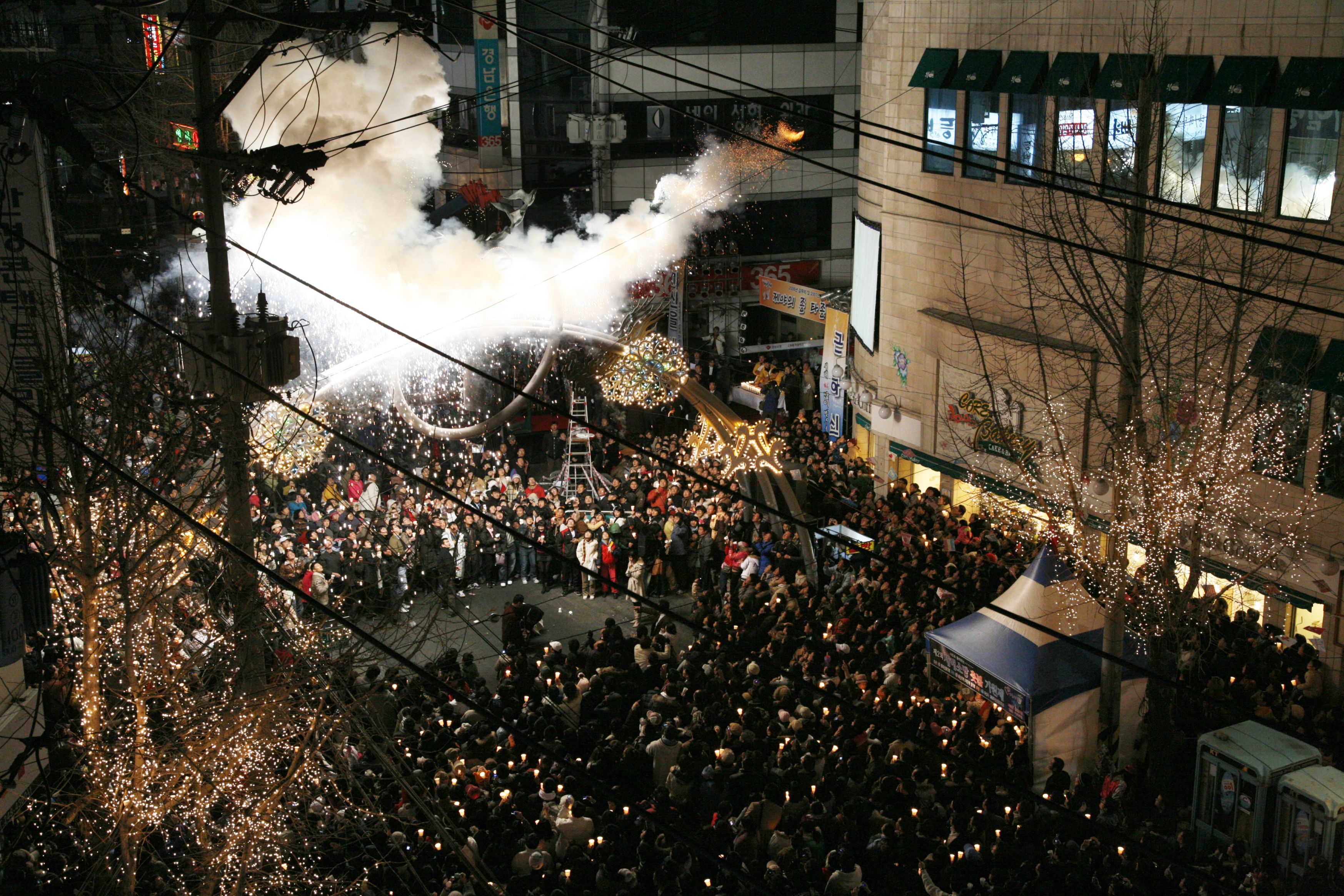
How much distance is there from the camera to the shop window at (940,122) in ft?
66.5

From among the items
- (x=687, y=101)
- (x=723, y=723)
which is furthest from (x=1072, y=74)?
(x=687, y=101)

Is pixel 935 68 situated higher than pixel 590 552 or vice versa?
pixel 935 68

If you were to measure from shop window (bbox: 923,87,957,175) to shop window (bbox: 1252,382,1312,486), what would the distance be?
24.2ft

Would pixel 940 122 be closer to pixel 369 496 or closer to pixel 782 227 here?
pixel 369 496

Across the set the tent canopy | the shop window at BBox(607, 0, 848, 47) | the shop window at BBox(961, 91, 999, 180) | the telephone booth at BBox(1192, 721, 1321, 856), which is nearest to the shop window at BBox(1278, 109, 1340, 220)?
the shop window at BBox(961, 91, 999, 180)

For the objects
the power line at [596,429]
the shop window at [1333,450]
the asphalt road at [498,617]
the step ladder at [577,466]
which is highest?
→ the power line at [596,429]

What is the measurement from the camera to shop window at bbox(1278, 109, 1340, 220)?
14.5 metres

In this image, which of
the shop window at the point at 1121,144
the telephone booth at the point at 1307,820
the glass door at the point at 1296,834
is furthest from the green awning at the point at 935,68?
the glass door at the point at 1296,834

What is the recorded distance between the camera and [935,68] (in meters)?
20.1

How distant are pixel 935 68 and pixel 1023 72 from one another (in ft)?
7.04

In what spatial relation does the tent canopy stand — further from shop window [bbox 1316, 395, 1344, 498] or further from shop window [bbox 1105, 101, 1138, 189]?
shop window [bbox 1105, 101, 1138, 189]

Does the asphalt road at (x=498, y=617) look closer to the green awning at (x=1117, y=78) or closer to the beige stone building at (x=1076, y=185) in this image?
the beige stone building at (x=1076, y=185)

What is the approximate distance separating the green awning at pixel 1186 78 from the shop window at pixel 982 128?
3.38 meters

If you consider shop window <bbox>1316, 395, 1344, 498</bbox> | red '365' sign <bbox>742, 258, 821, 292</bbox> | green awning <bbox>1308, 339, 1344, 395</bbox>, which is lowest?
red '365' sign <bbox>742, 258, 821, 292</bbox>
